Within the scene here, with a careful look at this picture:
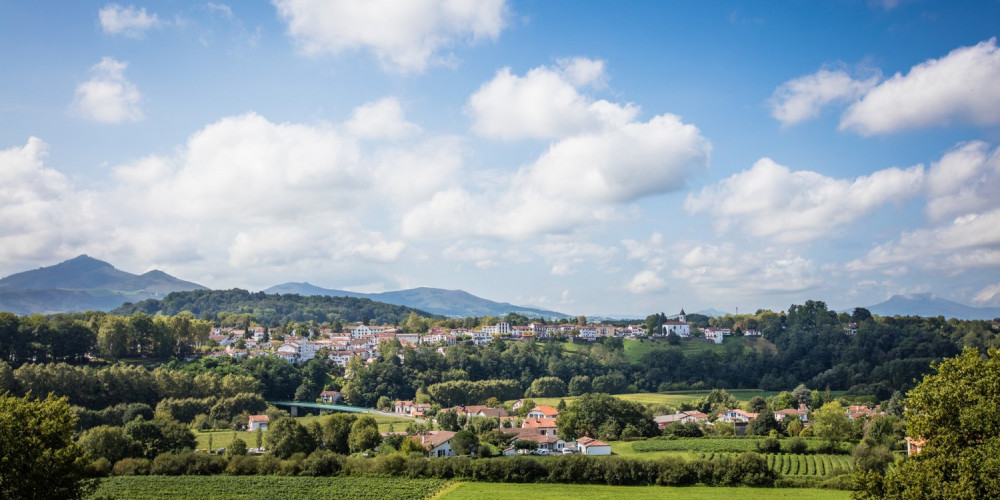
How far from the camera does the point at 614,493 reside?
34688 mm

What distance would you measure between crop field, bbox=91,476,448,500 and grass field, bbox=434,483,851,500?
203 cm

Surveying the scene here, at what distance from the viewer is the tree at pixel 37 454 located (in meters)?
20.6

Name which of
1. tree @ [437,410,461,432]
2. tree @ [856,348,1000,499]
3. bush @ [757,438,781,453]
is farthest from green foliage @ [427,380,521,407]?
tree @ [856,348,1000,499]

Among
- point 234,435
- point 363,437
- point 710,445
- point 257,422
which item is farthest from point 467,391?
point 710,445

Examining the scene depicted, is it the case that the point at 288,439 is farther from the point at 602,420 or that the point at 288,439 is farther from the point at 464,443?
the point at 602,420

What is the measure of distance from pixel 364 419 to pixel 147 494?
52.0ft

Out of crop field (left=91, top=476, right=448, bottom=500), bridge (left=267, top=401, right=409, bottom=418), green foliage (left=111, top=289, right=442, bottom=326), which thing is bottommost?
bridge (left=267, top=401, right=409, bottom=418)

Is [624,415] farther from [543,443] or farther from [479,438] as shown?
[479,438]

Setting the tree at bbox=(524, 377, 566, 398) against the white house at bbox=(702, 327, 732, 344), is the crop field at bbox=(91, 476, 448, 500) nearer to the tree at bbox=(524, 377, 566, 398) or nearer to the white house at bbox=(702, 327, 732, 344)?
the tree at bbox=(524, 377, 566, 398)

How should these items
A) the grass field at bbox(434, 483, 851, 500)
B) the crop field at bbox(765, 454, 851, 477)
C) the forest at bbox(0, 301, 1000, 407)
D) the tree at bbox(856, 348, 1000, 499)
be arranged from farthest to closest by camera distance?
the forest at bbox(0, 301, 1000, 407)
the crop field at bbox(765, 454, 851, 477)
the grass field at bbox(434, 483, 851, 500)
the tree at bbox(856, 348, 1000, 499)

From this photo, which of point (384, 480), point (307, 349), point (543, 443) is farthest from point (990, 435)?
point (307, 349)

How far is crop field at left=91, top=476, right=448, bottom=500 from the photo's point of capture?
1313 inches

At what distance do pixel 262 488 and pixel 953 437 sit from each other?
31.0m

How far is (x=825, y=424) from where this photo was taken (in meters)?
51.5
